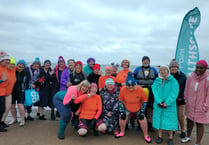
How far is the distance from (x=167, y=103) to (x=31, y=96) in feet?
11.9

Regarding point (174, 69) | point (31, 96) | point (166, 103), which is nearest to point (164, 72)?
point (174, 69)

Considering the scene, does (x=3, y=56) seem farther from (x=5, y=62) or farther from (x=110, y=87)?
(x=110, y=87)

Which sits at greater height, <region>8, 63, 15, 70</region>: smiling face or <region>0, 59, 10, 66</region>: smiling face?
<region>0, 59, 10, 66</region>: smiling face

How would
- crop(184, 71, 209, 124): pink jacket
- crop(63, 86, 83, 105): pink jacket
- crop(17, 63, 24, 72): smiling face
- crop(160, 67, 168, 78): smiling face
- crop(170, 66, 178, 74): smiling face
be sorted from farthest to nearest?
crop(17, 63, 24, 72): smiling face, crop(170, 66, 178, 74): smiling face, crop(63, 86, 83, 105): pink jacket, crop(160, 67, 168, 78): smiling face, crop(184, 71, 209, 124): pink jacket

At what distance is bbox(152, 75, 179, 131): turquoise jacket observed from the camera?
11.3 feet

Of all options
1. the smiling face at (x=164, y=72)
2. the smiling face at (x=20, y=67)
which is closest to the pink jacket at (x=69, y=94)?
the smiling face at (x=20, y=67)

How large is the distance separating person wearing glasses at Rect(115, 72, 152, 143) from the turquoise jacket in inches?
11.3

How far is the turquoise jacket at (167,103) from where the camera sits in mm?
3436

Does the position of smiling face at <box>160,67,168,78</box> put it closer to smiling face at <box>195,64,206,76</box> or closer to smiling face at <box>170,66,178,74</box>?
smiling face at <box>170,66,178,74</box>

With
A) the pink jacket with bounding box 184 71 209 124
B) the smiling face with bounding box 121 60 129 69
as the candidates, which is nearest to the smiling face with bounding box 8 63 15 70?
the smiling face with bounding box 121 60 129 69

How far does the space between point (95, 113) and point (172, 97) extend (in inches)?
71.7

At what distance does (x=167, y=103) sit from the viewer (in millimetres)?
3410

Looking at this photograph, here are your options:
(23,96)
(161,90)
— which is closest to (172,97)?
(161,90)

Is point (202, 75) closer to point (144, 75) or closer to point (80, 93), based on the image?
point (144, 75)
